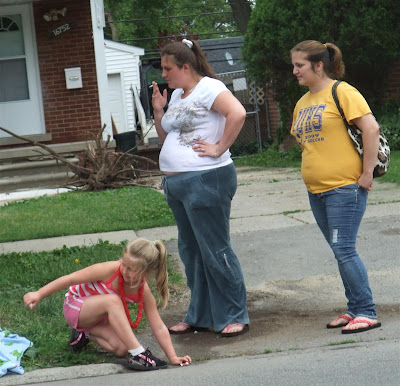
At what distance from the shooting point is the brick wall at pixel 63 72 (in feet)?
48.7

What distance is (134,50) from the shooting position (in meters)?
30.6

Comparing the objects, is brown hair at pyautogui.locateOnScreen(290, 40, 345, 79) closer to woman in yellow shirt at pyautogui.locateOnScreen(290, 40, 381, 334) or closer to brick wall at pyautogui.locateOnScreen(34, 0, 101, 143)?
woman in yellow shirt at pyautogui.locateOnScreen(290, 40, 381, 334)

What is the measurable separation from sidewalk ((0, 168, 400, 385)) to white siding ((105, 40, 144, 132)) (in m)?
19.5

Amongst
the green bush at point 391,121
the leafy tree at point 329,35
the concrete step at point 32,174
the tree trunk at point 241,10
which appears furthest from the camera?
the tree trunk at point 241,10

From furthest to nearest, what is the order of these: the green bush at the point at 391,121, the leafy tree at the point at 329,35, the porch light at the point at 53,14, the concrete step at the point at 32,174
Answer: the green bush at the point at 391,121, the leafy tree at the point at 329,35, the porch light at the point at 53,14, the concrete step at the point at 32,174

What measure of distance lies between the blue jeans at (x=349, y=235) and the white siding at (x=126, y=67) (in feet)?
83.7

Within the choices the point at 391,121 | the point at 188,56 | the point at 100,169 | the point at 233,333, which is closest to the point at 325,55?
the point at 188,56

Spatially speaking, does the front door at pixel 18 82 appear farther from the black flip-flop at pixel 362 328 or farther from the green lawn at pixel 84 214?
the black flip-flop at pixel 362 328

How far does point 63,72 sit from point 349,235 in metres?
10.6

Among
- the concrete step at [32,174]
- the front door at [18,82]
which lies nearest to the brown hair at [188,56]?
the concrete step at [32,174]

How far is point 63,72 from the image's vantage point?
14992mm

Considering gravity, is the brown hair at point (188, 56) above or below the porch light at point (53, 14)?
below

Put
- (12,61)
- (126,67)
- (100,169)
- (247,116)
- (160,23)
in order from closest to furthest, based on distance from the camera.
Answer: (100,169) → (12,61) → (247,116) → (126,67) → (160,23)

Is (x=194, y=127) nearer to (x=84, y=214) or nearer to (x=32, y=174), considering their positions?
(x=84, y=214)
